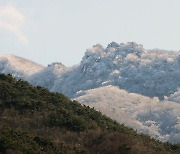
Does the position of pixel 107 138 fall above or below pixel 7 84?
below

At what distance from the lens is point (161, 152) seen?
22.2 meters

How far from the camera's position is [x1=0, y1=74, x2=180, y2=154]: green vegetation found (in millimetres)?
19672

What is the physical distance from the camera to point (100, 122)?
90.6ft

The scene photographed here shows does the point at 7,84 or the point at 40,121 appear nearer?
the point at 40,121

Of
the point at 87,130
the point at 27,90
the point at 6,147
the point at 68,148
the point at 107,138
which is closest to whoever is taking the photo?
the point at 6,147

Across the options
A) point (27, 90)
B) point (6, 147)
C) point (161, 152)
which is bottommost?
point (6, 147)

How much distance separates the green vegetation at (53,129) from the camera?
19.7m

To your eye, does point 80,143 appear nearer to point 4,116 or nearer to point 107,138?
point 107,138

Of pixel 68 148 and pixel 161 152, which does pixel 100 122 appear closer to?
pixel 161 152

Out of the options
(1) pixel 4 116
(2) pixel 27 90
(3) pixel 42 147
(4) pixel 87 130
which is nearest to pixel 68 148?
(3) pixel 42 147

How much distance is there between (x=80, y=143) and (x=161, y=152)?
433 cm

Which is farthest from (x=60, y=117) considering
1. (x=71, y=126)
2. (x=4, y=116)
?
(x=4, y=116)

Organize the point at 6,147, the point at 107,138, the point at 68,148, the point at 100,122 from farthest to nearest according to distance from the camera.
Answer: the point at 100,122
the point at 107,138
the point at 68,148
the point at 6,147

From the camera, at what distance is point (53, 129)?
23.6 meters
